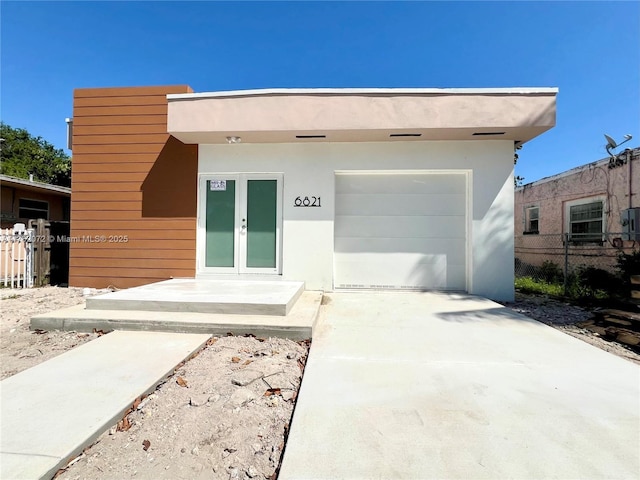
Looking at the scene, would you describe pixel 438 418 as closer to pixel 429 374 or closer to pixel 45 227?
pixel 429 374

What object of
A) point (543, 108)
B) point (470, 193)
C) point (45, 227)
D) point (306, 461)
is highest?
point (543, 108)

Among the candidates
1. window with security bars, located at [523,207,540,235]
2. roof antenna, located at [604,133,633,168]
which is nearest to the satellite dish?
roof antenna, located at [604,133,633,168]

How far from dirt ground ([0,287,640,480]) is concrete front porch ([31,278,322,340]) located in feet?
0.47

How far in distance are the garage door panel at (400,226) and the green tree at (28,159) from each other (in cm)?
2196

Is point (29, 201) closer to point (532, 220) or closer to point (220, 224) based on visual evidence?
point (220, 224)

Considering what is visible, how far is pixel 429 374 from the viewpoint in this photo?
8.93 ft

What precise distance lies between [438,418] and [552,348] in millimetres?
2172

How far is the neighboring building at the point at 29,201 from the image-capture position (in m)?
10.4

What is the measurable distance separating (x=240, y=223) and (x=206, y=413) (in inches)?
181

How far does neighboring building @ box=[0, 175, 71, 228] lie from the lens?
10.4m

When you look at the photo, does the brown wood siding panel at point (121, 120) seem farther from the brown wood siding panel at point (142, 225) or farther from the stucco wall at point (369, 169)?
the brown wood siding panel at point (142, 225)

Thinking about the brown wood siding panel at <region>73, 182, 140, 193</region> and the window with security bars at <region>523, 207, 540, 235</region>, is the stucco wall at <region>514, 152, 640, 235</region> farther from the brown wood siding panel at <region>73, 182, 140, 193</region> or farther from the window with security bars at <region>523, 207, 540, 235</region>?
the brown wood siding panel at <region>73, 182, 140, 193</region>

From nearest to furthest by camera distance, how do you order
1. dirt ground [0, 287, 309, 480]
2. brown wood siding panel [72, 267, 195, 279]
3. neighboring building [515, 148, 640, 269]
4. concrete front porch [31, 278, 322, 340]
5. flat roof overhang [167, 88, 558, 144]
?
dirt ground [0, 287, 309, 480] < concrete front porch [31, 278, 322, 340] < flat roof overhang [167, 88, 558, 144] < brown wood siding panel [72, 267, 195, 279] < neighboring building [515, 148, 640, 269]

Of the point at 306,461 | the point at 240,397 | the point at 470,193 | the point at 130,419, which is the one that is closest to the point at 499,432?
the point at 306,461
